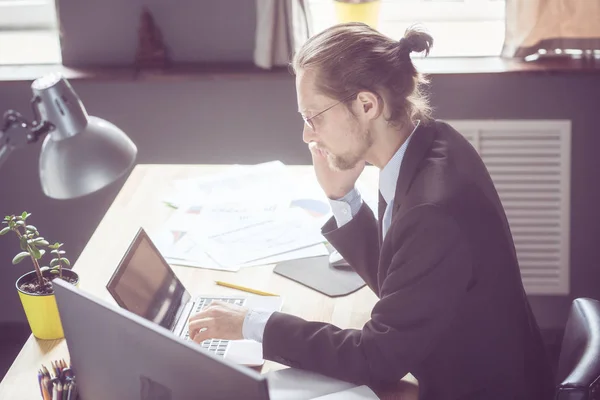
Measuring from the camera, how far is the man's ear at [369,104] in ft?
4.99

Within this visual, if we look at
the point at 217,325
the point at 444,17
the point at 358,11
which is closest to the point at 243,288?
the point at 217,325

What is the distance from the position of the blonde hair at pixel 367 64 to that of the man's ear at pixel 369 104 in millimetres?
12

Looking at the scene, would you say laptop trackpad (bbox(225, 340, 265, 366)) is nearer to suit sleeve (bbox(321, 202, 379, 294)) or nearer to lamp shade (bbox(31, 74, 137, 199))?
suit sleeve (bbox(321, 202, 379, 294))

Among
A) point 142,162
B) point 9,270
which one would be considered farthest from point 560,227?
point 9,270

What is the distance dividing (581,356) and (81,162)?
3.12ft

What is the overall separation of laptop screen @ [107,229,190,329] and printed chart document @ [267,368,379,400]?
304 millimetres

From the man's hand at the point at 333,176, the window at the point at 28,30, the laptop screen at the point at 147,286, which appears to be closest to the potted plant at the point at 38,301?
the laptop screen at the point at 147,286

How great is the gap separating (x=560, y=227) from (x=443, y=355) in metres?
1.46

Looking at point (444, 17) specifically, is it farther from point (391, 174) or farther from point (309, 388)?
point (309, 388)

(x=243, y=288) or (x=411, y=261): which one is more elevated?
(x=411, y=261)

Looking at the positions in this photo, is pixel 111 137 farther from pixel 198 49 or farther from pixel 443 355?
pixel 198 49

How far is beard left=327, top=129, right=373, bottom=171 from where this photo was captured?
1585mm

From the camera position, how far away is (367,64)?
153 cm

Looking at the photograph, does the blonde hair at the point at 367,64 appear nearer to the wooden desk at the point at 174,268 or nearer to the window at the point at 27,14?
the wooden desk at the point at 174,268
